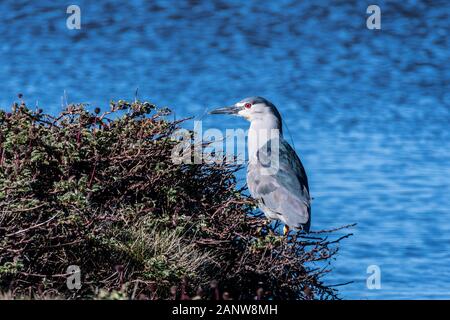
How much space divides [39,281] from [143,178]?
4.09 ft

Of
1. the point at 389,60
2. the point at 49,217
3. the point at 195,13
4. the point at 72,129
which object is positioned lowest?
the point at 49,217

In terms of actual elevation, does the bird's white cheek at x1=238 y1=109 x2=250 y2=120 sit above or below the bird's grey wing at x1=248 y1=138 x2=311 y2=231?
above

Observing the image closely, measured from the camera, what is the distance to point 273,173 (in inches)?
351

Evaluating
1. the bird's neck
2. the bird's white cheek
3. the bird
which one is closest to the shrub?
the bird

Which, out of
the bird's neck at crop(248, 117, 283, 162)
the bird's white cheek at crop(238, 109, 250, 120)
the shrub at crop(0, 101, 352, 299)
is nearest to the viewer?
the shrub at crop(0, 101, 352, 299)

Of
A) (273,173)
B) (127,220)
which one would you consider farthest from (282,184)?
(127,220)

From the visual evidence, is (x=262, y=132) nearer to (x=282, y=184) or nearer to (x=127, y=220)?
(x=282, y=184)

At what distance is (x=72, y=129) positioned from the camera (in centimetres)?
802

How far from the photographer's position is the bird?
8492 millimetres

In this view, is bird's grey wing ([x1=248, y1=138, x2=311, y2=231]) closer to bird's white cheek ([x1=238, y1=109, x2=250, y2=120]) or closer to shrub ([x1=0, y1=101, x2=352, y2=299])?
shrub ([x1=0, y1=101, x2=352, y2=299])

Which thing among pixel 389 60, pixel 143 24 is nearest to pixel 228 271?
pixel 389 60

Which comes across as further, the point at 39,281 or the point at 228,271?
the point at 228,271

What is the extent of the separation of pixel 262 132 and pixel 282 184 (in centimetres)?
96
